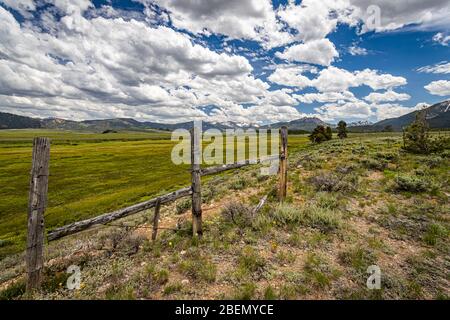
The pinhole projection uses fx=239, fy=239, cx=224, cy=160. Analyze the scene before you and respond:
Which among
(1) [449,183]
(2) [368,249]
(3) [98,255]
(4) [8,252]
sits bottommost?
(4) [8,252]

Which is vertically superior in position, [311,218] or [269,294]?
[311,218]

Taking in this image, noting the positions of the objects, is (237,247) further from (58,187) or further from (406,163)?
(58,187)

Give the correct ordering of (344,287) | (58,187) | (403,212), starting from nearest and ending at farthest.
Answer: (344,287), (403,212), (58,187)

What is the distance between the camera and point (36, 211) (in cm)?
462

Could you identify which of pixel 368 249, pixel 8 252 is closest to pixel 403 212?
pixel 368 249

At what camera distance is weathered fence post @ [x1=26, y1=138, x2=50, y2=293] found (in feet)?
14.9

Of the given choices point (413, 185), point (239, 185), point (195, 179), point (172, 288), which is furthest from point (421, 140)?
point (172, 288)

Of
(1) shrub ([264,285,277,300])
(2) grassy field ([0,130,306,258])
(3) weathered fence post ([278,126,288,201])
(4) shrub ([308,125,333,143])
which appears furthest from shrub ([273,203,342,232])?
(4) shrub ([308,125,333,143])

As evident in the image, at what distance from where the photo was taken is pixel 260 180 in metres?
14.0

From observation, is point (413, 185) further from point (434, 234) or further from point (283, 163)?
point (283, 163)

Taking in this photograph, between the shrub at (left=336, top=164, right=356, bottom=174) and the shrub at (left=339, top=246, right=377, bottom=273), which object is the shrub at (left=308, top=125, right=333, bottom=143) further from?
the shrub at (left=339, top=246, right=377, bottom=273)

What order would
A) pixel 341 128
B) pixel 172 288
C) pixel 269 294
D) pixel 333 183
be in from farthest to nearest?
pixel 341 128, pixel 333 183, pixel 172 288, pixel 269 294

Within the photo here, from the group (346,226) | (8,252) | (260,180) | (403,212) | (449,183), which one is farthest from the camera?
(260,180)
